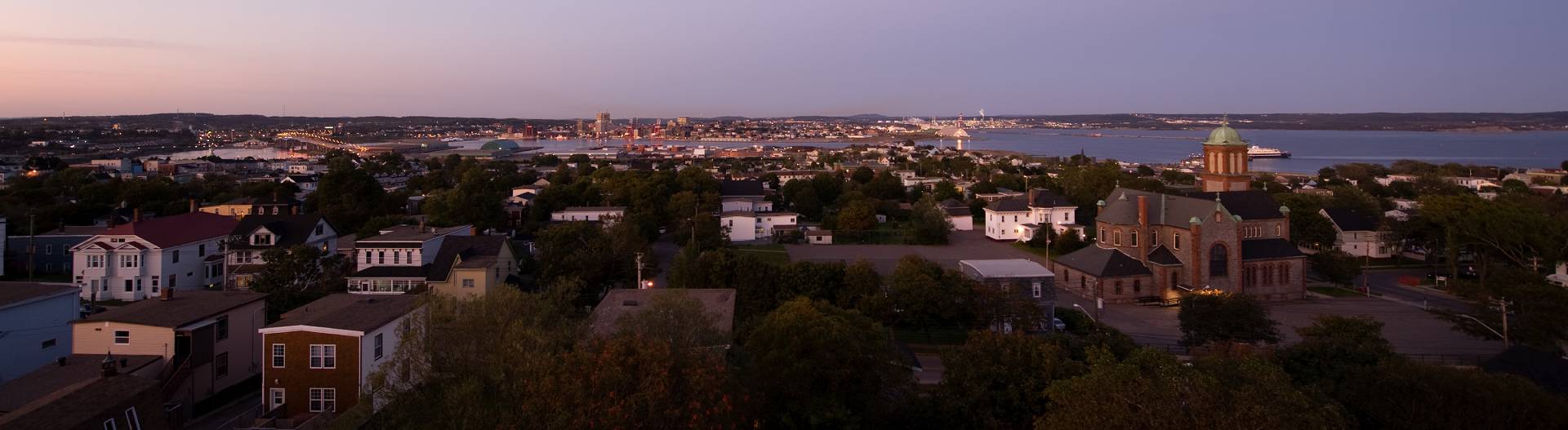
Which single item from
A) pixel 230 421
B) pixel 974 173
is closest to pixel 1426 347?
pixel 230 421

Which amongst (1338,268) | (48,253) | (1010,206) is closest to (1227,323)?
(1338,268)

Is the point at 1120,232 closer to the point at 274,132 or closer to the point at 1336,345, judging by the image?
the point at 1336,345

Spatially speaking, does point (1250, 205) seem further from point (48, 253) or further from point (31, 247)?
point (48, 253)

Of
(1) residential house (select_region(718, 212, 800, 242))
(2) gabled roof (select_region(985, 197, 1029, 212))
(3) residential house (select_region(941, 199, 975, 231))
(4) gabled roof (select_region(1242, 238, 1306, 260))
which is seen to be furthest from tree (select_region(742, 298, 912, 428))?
(3) residential house (select_region(941, 199, 975, 231))

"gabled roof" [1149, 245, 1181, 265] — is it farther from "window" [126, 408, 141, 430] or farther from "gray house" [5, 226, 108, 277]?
"gray house" [5, 226, 108, 277]

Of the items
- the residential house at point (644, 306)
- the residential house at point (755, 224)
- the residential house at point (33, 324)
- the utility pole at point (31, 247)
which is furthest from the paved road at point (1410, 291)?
the utility pole at point (31, 247)
